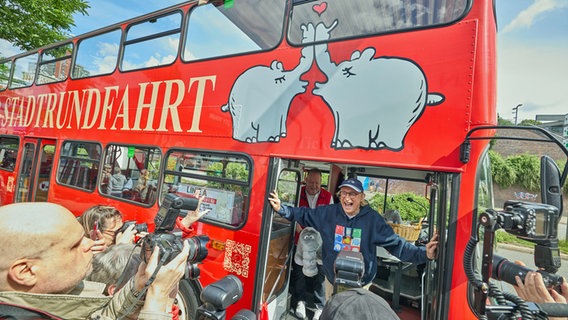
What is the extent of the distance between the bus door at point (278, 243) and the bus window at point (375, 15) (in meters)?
1.35

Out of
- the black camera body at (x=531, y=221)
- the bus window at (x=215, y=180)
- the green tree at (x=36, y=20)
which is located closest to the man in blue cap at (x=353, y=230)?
the bus window at (x=215, y=180)

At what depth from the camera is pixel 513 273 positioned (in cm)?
150

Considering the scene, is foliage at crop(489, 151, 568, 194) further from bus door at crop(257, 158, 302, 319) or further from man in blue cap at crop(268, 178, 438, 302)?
man in blue cap at crop(268, 178, 438, 302)

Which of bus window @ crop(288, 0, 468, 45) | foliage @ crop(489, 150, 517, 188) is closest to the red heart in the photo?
bus window @ crop(288, 0, 468, 45)

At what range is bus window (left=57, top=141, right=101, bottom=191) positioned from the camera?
4590 mm

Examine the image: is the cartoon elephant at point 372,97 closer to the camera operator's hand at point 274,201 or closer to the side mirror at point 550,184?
the camera operator's hand at point 274,201

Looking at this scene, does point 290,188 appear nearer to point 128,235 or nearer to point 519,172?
point 128,235

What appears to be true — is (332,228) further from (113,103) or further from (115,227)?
(113,103)

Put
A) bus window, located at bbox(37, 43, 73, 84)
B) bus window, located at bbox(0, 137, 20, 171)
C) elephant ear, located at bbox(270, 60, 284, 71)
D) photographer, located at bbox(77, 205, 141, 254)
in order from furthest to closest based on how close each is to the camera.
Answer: bus window, located at bbox(0, 137, 20, 171) < bus window, located at bbox(37, 43, 73, 84) < elephant ear, located at bbox(270, 60, 284, 71) < photographer, located at bbox(77, 205, 141, 254)

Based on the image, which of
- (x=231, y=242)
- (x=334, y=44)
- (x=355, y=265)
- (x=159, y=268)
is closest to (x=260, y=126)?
(x=334, y=44)

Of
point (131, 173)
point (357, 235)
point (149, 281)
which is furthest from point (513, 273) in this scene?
point (131, 173)

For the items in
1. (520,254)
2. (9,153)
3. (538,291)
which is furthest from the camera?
(520,254)

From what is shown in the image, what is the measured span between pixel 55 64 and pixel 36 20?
5233mm

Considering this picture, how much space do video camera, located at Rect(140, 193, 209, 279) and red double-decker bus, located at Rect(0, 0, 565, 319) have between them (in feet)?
4.19
